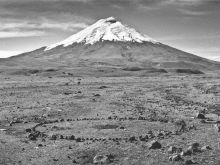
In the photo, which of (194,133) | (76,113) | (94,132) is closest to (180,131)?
(194,133)

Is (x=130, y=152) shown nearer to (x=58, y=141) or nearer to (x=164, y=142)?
(x=164, y=142)

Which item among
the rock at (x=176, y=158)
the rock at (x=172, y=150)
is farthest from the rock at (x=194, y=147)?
the rock at (x=176, y=158)

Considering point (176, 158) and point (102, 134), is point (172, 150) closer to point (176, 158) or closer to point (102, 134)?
point (176, 158)

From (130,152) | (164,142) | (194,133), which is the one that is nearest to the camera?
(130,152)

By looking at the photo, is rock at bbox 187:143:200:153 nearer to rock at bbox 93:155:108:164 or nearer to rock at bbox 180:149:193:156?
rock at bbox 180:149:193:156

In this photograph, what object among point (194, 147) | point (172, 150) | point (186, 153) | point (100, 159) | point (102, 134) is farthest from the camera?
point (102, 134)

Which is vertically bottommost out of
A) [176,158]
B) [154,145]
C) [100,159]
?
[100,159]

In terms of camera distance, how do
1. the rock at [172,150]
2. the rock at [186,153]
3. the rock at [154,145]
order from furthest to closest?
the rock at [154,145], the rock at [172,150], the rock at [186,153]

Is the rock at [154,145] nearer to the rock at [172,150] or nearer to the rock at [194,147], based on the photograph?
the rock at [172,150]

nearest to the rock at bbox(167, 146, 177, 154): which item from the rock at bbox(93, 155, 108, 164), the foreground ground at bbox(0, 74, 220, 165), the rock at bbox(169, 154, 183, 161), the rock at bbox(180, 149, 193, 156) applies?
the foreground ground at bbox(0, 74, 220, 165)

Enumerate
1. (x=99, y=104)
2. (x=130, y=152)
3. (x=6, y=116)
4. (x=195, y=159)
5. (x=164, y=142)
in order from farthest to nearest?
(x=99, y=104), (x=6, y=116), (x=164, y=142), (x=130, y=152), (x=195, y=159)

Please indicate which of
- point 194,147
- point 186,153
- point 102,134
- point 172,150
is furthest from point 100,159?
point 102,134
